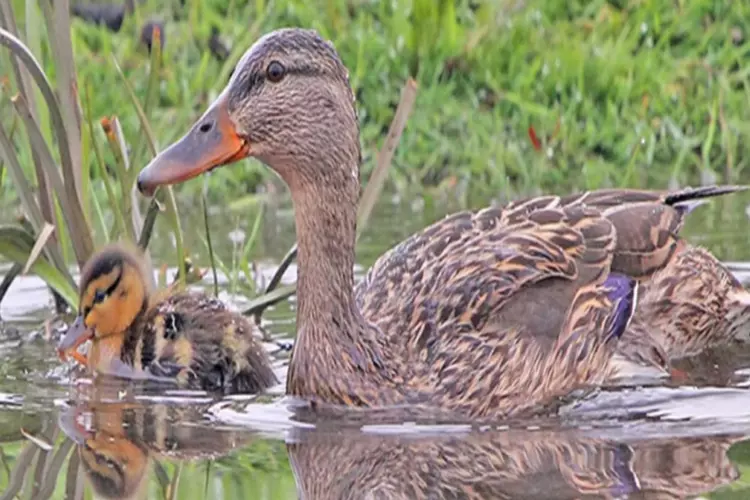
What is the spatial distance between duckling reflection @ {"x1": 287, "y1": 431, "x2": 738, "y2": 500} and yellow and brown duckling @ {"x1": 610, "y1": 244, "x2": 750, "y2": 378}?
126 cm

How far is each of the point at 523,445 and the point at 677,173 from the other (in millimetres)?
3844

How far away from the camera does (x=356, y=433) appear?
18.0 feet

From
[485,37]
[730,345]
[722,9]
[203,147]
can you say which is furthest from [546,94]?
[203,147]

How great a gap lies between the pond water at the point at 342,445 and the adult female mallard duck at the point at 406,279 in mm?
163

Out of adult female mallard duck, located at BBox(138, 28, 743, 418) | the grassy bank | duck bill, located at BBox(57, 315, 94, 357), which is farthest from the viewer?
the grassy bank

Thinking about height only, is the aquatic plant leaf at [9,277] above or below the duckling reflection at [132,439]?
above

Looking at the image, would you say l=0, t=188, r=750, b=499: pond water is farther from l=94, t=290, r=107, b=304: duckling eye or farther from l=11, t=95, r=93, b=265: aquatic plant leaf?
l=11, t=95, r=93, b=265: aquatic plant leaf

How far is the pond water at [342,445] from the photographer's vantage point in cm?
486

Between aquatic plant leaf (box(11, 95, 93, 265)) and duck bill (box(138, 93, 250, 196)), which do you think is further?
aquatic plant leaf (box(11, 95, 93, 265))

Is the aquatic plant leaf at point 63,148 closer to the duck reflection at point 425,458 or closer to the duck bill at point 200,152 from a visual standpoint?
the duck bill at point 200,152

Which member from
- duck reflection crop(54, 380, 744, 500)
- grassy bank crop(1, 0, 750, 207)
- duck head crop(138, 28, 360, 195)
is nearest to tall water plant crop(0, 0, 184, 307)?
duck head crop(138, 28, 360, 195)

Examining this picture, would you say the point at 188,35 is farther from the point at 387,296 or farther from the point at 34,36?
the point at 387,296

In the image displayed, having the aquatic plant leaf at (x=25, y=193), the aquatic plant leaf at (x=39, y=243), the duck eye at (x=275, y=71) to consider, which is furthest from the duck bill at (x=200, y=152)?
the aquatic plant leaf at (x=25, y=193)

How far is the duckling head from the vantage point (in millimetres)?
6320
